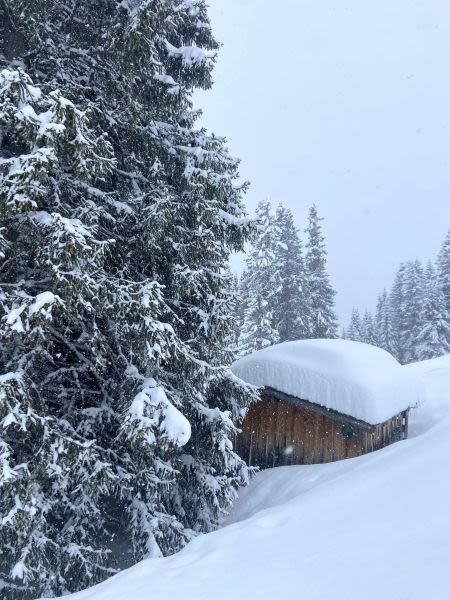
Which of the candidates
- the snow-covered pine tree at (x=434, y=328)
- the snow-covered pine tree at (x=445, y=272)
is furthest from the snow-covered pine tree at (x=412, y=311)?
the snow-covered pine tree at (x=445, y=272)

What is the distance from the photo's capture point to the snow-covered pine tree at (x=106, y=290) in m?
5.61

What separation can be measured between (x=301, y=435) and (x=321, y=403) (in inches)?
45.3

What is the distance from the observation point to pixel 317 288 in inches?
1436

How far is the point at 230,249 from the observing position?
28.3ft

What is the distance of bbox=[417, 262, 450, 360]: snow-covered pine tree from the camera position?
38125mm

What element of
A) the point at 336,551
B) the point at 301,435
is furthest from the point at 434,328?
the point at 336,551

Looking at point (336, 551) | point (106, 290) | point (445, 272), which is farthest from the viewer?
point (445, 272)

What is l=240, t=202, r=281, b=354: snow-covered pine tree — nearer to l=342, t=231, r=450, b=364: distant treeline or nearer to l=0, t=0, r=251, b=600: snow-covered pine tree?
l=342, t=231, r=450, b=364: distant treeline

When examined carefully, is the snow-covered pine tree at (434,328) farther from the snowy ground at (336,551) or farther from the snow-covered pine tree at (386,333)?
the snowy ground at (336,551)

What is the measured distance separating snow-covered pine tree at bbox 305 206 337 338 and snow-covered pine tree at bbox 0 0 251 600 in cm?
2682

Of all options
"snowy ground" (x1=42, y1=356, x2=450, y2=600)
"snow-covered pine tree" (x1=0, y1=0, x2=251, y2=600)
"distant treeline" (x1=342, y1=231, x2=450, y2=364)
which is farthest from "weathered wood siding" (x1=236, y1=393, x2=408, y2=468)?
"distant treeline" (x1=342, y1=231, x2=450, y2=364)

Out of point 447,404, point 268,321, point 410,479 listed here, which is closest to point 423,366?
point 447,404

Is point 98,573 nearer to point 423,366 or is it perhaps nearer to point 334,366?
point 334,366

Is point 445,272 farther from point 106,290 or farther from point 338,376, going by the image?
point 106,290
